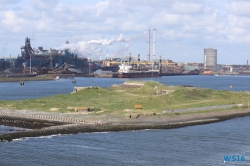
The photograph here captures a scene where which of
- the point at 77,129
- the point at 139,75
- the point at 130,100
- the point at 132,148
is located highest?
the point at 139,75

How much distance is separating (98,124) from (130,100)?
1357 centimetres

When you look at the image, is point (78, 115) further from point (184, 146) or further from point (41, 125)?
point (184, 146)

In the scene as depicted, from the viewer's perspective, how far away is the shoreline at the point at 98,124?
104 ft

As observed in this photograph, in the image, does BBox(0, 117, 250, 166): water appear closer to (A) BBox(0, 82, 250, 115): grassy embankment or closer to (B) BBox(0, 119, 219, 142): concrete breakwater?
(B) BBox(0, 119, 219, 142): concrete breakwater

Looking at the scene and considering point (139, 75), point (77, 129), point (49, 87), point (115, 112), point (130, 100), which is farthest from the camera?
point (139, 75)

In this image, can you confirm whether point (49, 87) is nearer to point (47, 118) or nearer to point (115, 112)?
point (115, 112)

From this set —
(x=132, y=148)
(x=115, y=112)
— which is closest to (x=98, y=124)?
(x=115, y=112)

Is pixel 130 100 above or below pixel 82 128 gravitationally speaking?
above

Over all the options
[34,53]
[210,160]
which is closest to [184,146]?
[210,160]

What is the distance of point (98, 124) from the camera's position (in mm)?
34875

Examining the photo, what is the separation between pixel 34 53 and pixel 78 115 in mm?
135113

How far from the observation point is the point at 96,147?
27.7 metres

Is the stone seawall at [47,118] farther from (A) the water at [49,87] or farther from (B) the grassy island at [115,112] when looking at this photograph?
(A) the water at [49,87]

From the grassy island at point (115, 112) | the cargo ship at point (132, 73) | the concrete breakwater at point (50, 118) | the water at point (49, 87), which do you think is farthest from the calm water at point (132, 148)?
the cargo ship at point (132, 73)
